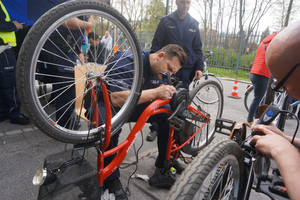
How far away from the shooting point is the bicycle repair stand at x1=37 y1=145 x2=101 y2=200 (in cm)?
114

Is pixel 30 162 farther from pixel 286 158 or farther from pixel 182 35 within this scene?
pixel 182 35

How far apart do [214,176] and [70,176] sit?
2.68ft

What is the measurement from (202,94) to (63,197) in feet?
6.89

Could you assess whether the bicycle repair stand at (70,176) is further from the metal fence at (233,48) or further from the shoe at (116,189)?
the metal fence at (233,48)

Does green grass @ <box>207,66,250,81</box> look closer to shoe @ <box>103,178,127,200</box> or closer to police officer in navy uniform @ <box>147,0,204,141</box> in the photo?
police officer in navy uniform @ <box>147,0,204,141</box>

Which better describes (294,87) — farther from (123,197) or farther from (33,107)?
(123,197)

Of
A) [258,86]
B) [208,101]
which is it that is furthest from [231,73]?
[208,101]

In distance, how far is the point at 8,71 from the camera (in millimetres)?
3104

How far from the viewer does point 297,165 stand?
2.41 ft

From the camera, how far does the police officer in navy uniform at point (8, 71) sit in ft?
9.54

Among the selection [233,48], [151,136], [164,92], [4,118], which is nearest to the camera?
[164,92]

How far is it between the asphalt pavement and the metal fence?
844 centimetres

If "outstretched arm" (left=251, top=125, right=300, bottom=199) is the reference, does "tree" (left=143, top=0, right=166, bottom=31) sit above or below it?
above

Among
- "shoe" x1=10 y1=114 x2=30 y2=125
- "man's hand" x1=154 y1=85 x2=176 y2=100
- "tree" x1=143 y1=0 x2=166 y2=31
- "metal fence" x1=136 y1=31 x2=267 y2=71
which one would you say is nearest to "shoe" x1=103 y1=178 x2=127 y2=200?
"man's hand" x1=154 y1=85 x2=176 y2=100
